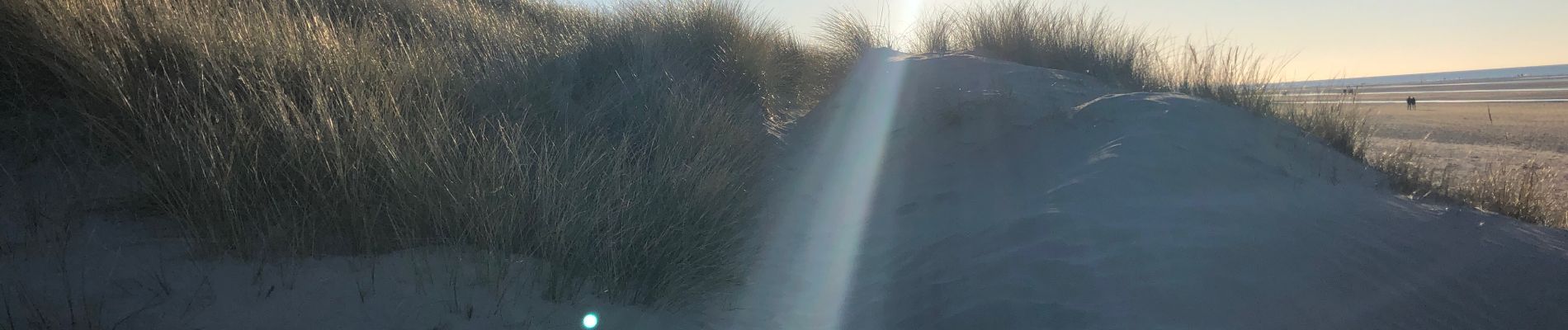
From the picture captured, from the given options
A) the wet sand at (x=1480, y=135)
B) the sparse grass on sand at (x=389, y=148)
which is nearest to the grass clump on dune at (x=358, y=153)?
the sparse grass on sand at (x=389, y=148)

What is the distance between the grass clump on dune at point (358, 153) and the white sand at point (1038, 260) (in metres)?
0.17

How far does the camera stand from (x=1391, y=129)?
2272cm

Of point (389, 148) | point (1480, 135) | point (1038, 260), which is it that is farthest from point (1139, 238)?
point (1480, 135)

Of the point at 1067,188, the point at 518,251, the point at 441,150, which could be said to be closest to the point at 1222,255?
the point at 1067,188

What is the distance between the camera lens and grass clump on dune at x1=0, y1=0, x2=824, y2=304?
3.68m

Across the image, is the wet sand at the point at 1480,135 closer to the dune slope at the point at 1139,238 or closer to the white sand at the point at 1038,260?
the dune slope at the point at 1139,238

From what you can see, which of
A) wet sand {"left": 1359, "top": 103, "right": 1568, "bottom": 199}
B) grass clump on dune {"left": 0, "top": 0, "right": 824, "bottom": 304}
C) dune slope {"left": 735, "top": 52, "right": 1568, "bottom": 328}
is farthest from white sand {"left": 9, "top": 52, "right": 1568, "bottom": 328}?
wet sand {"left": 1359, "top": 103, "right": 1568, "bottom": 199}

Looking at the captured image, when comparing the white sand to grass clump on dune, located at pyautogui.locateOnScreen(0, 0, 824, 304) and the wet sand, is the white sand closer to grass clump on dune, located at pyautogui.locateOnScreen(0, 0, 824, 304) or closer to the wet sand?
grass clump on dune, located at pyautogui.locateOnScreen(0, 0, 824, 304)

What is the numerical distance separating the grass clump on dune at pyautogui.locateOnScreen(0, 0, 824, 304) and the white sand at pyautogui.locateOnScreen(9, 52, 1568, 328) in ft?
0.55

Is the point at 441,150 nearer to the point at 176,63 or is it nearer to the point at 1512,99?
the point at 176,63

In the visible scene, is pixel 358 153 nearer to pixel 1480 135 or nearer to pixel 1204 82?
pixel 1204 82

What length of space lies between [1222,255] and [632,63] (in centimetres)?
584

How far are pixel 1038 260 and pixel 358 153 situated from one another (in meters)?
3.41

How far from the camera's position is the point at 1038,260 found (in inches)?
184
